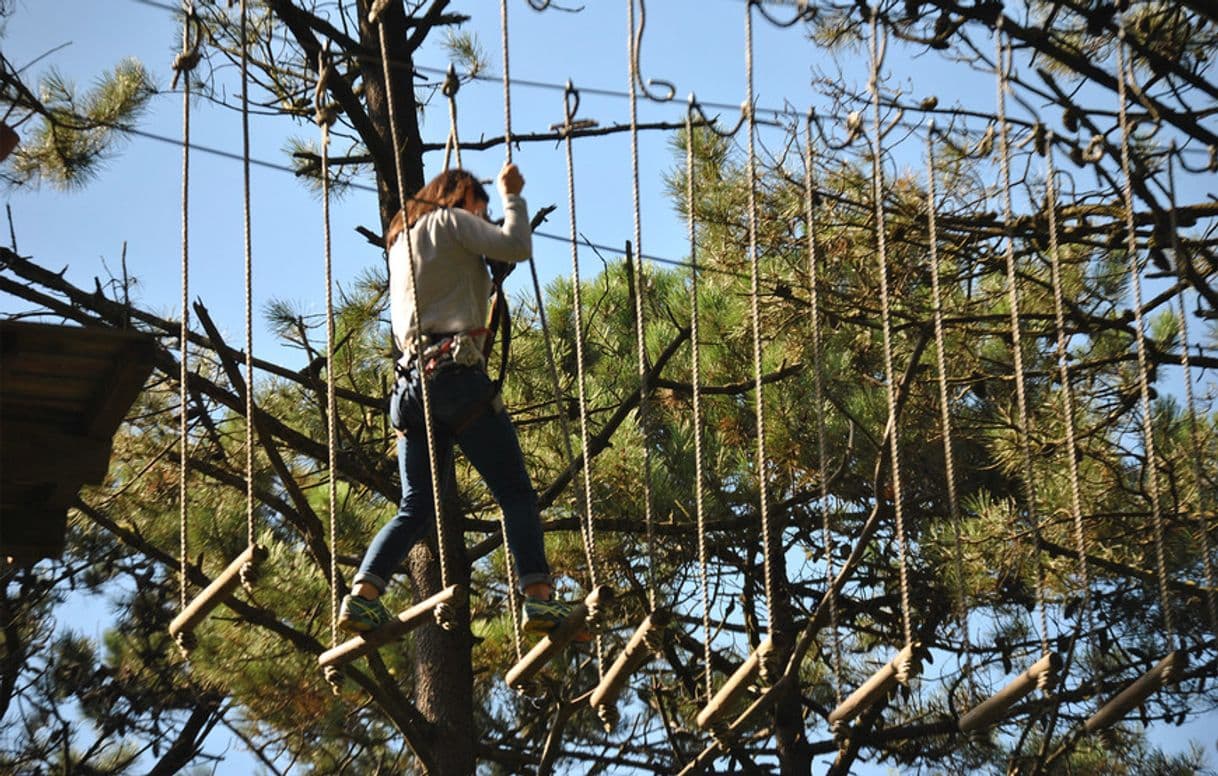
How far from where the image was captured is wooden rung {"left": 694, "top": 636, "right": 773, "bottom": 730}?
3725 millimetres

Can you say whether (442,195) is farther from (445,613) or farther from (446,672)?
(446,672)

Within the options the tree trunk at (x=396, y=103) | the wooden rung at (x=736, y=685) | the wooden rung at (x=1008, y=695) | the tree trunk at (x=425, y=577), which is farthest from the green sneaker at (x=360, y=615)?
the tree trunk at (x=396, y=103)

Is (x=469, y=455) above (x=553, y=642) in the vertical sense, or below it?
above

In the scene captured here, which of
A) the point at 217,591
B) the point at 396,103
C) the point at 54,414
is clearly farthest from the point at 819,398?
the point at 396,103

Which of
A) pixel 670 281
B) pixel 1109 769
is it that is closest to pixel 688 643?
pixel 1109 769

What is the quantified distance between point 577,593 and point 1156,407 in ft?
7.87

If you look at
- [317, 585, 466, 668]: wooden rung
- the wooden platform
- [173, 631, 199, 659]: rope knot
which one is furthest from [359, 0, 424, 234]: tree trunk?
[317, 585, 466, 668]: wooden rung

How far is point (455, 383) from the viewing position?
4.00 meters

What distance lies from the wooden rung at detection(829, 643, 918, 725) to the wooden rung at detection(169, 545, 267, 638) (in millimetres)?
1265

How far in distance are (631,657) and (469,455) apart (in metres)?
0.61

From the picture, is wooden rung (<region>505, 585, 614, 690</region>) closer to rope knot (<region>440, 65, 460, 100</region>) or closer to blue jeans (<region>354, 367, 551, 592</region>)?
blue jeans (<region>354, 367, 551, 592</region>)

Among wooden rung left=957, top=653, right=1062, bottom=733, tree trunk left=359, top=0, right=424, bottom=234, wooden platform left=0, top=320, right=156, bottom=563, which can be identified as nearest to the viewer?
wooden rung left=957, top=653, right=1062, bottom=733

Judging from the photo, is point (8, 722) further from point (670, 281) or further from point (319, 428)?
point (670, 281)

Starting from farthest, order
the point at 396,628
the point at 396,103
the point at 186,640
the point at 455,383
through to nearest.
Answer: the point at 396,103 < the point at 186,640 < the point at 455,383 < the point at 396,628
